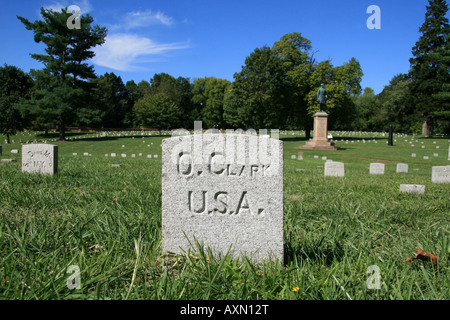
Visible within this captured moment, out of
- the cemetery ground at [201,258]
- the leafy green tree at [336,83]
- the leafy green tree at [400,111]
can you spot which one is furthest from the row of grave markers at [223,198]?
the leafy green tree at [400,111]

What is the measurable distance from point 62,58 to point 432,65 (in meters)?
49.1

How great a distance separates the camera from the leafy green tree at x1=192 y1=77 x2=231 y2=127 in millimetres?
64125

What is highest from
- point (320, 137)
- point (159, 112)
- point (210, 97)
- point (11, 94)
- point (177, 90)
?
point (177, 90)

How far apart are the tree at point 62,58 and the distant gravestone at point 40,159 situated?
29.4 meters

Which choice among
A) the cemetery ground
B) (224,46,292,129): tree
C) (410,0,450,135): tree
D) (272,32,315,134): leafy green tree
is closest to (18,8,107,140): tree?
(224,46,292,129): tree

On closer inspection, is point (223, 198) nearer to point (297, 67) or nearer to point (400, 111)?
point (297, 67)

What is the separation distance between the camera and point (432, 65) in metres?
43.0

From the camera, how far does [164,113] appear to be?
5791cm

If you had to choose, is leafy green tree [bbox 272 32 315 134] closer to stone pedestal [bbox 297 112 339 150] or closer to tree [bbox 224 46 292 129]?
tree [bbox 224 46 292 129]

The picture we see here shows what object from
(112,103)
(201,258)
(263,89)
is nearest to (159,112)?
(112,103)

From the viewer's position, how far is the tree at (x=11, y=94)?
105 ft

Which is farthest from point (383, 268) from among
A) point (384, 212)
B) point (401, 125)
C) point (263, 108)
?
point (401, 125)

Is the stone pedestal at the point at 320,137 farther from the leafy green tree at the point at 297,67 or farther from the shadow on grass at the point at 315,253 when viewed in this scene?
the shadow on grass at the point at 315,253
